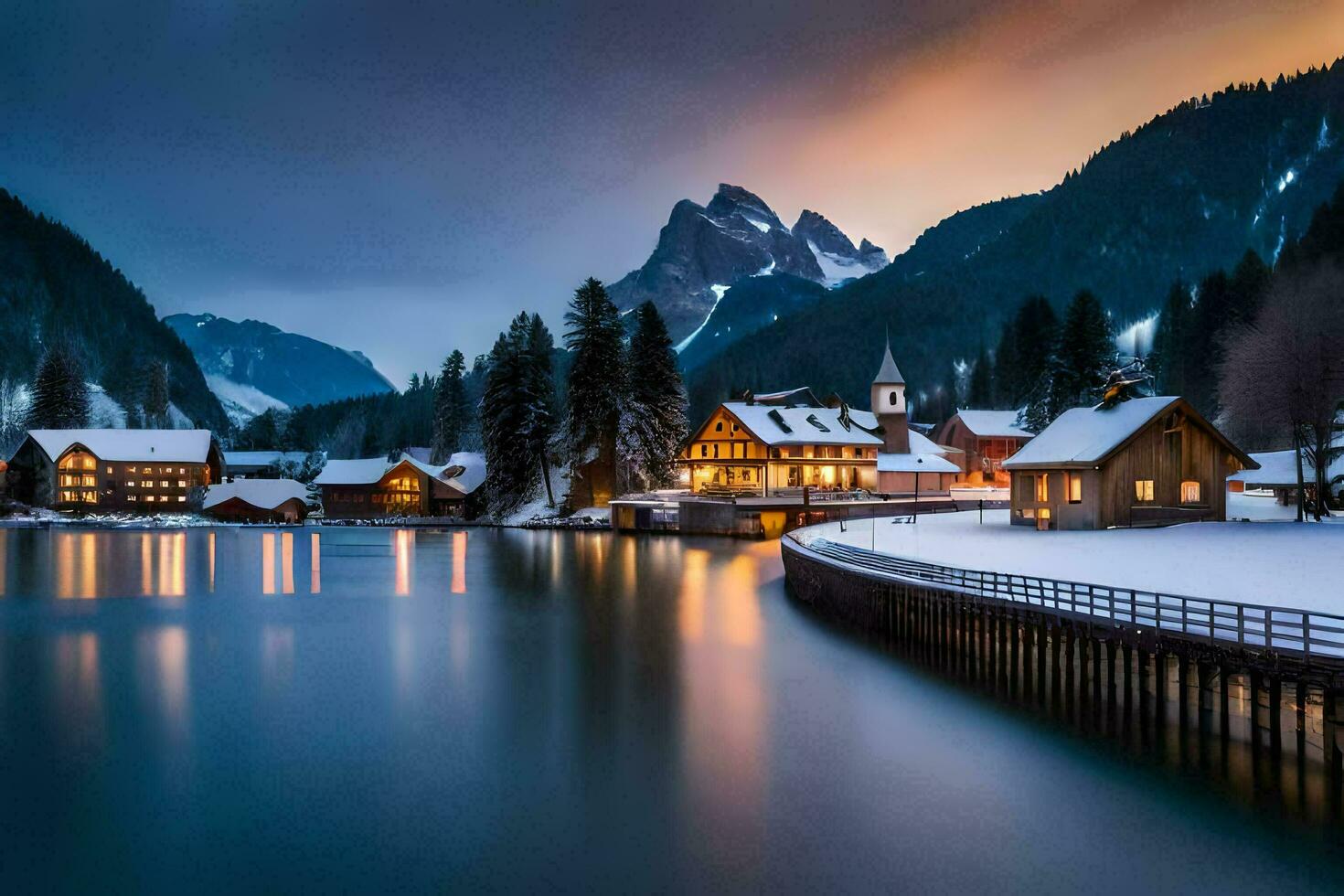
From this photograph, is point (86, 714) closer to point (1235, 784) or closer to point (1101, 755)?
point (1101, 755)

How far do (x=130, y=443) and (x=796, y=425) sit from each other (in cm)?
8863

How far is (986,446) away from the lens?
314 feet

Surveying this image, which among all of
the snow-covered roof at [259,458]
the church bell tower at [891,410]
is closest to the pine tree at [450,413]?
the snow-covered roof at [259,458]

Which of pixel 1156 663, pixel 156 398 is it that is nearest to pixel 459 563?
pixel 1156 663

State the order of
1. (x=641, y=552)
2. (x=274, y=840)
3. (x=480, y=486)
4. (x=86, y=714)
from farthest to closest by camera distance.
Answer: (x=480, y=486), (x=641, y=552), (x=86, y=714), (x=274, y=840)

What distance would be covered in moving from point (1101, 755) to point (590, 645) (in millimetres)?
19383

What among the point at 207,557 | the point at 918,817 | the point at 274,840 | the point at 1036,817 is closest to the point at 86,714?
the point at 274,840

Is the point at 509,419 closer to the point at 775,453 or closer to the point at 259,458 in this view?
the point at 775,453

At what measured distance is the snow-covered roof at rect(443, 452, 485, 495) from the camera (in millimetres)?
108812

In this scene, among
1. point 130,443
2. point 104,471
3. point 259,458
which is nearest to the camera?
point 104,471

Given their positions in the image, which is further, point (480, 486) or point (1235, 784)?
point (480, 486)

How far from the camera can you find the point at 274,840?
16.2m

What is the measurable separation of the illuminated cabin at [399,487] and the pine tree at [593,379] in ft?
78.9

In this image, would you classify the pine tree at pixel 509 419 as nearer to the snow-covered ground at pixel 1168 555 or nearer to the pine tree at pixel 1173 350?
the snow-covered ground at pixel 1168 555
